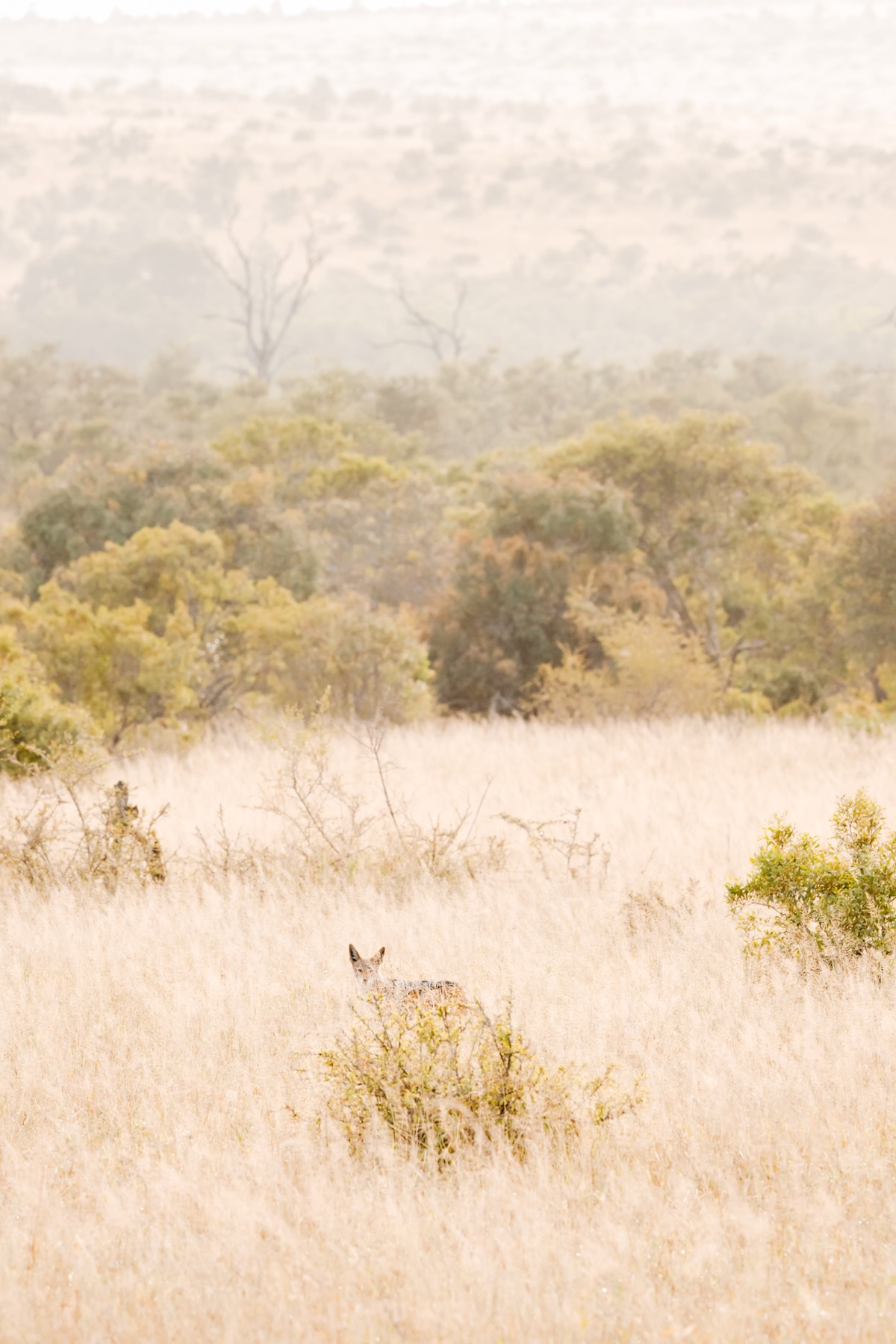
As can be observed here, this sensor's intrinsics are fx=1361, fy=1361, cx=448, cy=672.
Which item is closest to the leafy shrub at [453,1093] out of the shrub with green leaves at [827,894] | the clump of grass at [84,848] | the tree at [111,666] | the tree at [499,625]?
the shrub with green leaves at [827,894]

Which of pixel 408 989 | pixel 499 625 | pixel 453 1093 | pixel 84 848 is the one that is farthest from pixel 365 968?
pixel 499 625

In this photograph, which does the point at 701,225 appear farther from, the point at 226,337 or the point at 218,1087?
the point at 218,1087

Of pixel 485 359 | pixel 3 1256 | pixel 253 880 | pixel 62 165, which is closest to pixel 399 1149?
pixel 3 1256

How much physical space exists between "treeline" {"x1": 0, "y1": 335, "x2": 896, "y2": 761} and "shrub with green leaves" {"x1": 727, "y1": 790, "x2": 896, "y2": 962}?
18.7ft

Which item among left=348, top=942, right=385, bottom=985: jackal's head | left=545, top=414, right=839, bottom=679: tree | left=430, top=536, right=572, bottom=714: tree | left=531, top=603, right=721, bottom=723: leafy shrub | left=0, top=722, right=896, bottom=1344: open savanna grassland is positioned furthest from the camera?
left=545, top=414, right=839, bottom=679: tree

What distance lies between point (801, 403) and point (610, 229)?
88.1 m

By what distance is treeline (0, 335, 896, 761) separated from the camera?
17219mm

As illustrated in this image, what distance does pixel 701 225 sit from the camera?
134m

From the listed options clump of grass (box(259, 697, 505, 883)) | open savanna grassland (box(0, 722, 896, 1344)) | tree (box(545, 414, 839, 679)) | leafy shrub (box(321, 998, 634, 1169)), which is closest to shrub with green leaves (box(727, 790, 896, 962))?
open savanna grassland (box(0, 722, 896, 1344))

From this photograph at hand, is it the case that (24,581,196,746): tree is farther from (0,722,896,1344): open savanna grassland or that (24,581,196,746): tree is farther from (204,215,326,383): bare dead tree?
(204,215,326,383): bare dead tree

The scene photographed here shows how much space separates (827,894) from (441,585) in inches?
687

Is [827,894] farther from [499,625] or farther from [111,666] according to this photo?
[499,625]

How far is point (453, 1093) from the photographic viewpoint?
513cm

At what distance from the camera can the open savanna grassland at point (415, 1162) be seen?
391 cm
